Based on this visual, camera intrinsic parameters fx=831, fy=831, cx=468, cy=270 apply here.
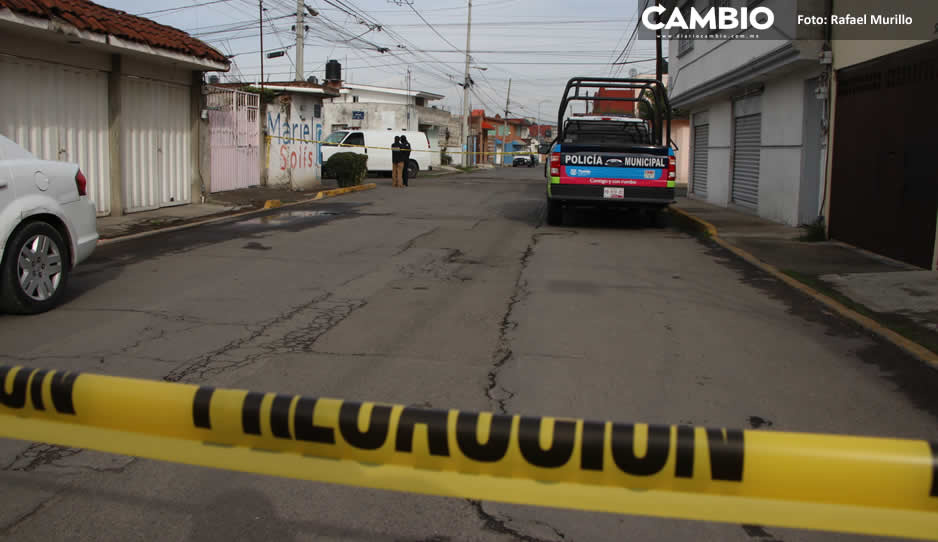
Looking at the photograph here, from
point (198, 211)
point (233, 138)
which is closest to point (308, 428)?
point (198, 211)

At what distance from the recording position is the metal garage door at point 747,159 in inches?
704

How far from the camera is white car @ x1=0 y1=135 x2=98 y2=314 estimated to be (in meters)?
6.82

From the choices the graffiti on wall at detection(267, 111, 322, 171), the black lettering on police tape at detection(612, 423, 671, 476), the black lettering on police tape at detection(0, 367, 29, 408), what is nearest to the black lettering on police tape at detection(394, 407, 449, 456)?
the black lettering on police tape at detection(612, 423, 671, 476)

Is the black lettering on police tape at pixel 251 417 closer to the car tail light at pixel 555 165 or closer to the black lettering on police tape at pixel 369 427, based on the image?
the black lettering on police tape at pixel 369 427

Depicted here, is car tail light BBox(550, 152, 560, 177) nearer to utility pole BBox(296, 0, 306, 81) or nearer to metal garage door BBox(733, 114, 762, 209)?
metal garage door BBox(733, 114, 762, 209)

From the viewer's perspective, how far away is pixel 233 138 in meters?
20.5

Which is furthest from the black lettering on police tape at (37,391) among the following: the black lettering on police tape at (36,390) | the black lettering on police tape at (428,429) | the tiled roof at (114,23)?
the tiled roof at (114,23)

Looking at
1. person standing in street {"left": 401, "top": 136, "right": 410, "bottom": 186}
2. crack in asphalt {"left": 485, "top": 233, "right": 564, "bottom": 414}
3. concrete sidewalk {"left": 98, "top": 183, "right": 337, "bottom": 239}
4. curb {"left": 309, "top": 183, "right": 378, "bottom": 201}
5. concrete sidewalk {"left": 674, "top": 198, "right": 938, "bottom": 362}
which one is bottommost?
crack in asphalt {"left": 485, "top": 233, "right": 564, "bottom": 414}

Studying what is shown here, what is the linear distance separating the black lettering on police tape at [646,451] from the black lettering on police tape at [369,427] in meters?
0.53

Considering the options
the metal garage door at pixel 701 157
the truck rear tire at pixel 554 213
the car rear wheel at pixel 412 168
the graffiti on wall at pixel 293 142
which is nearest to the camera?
the truck rear tire at pixel 554 213

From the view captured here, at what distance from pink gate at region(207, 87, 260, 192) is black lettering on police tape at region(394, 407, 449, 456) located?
58.7 ft

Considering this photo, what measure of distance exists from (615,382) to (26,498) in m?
3.39

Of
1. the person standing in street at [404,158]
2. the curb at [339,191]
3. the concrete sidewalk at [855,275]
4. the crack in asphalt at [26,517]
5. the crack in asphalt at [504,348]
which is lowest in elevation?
the crack in asphalt at [26,517]

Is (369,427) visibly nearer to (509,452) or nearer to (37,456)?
(509,452)
